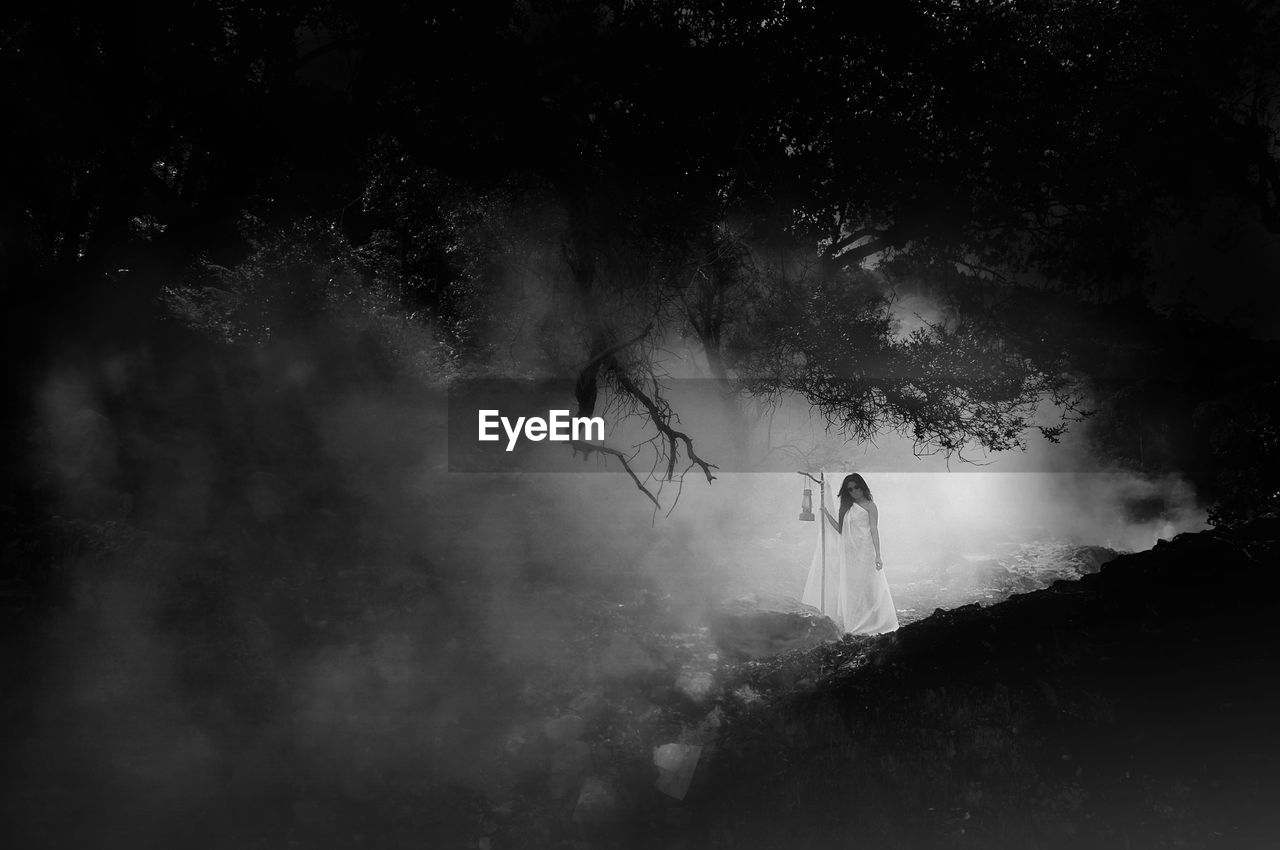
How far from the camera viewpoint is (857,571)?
753 centimetres

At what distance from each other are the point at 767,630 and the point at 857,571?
1092 mm

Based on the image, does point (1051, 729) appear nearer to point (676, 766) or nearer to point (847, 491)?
→ point (676, 766)

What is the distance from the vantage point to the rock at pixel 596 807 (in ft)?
15.9

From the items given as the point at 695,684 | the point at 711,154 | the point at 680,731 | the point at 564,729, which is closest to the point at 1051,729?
the point at 680,731

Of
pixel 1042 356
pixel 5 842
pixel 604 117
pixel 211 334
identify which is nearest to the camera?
pixel 5 842

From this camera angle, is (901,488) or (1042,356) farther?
(901,488)

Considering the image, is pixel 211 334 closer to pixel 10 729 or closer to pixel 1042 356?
pixel 10 729

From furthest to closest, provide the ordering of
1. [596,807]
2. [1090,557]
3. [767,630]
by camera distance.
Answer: [1090,557]
[767,630]
[596,807]

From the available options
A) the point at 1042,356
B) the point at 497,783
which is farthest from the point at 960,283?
the point at 497,783

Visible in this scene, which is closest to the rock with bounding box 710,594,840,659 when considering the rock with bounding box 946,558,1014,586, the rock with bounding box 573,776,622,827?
the rock with bounding box 573,776,622,827

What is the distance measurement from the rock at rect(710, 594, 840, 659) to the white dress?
20 centimetres

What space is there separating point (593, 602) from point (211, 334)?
543 cm

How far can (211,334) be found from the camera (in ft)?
28.8

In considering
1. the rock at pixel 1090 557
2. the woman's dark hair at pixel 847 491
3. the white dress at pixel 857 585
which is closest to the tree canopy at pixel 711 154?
the woman's dark hair at pixel 847 491
